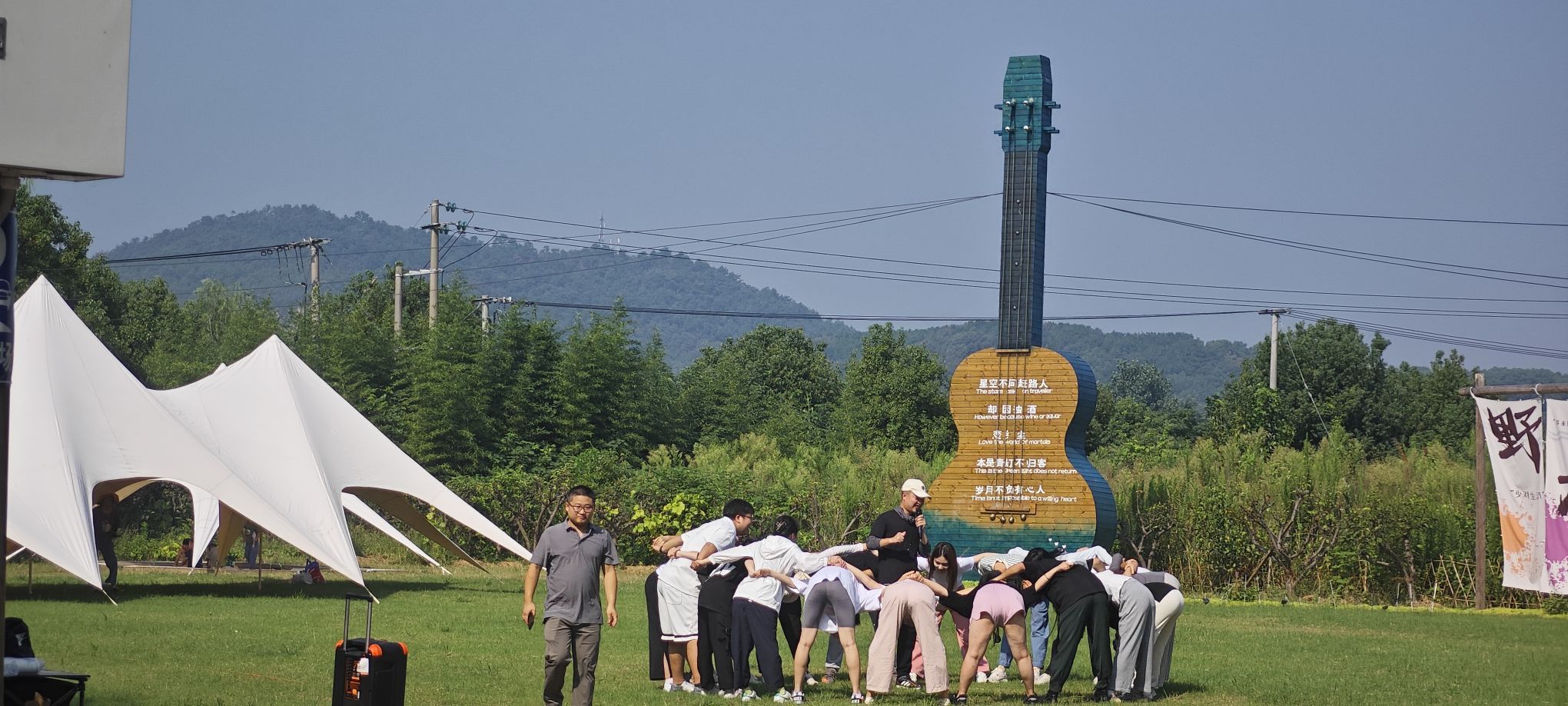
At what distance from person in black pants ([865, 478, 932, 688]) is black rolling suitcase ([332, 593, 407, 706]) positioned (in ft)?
12.6

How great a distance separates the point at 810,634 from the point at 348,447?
914 cm

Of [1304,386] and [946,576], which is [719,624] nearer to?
[946,576]

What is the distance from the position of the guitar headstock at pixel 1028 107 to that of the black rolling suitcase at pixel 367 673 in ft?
38.6

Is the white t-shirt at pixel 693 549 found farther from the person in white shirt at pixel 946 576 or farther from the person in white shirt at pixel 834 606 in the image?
the person in white shirt at pixel 946 576

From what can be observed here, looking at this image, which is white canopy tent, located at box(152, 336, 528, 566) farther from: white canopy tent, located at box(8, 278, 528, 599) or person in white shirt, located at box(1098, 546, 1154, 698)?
person in white shirt, located at box(1098, 546, 1154, 698)

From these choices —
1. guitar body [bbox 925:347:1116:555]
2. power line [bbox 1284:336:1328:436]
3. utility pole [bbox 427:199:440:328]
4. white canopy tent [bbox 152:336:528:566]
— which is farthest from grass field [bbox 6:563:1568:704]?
power line [bbox 1284:336:1328:436]

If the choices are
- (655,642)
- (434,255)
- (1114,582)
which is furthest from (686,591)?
(434,255)

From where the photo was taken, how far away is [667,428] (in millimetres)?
31047

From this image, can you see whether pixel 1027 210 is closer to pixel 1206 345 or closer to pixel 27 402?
pixel 27 402

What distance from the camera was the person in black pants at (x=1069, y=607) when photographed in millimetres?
10117

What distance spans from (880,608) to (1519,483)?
31.9 ft

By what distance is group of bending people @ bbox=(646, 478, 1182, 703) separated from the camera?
987 cm

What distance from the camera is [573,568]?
331 inches

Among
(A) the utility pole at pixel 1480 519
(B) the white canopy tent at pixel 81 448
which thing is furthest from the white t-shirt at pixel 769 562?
(A) the utility pole at pixel 1480 519
